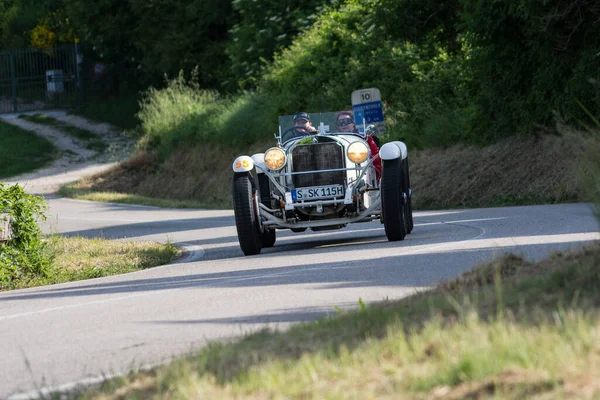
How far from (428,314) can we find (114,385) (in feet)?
6.37

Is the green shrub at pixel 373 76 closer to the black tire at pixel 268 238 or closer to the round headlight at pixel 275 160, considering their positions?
the black tire at pixel 268 238

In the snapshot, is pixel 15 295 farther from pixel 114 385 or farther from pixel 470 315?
pixel 470 315

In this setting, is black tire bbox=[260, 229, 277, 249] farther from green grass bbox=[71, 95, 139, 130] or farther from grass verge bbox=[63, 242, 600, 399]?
green grass bbox=[71, 95, 139, 130]

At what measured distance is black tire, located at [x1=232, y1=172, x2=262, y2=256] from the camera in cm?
1475

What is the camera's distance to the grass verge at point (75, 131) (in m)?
53.5

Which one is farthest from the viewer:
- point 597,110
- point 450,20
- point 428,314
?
point 450,20

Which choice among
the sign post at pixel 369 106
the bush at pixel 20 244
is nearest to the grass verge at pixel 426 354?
the bush at pixel 20 244

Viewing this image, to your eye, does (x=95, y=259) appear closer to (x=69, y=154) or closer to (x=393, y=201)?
(x=393, y=201)

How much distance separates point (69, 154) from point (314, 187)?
3836cm

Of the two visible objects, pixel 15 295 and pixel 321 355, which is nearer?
pixel 321 355

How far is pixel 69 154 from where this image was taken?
5188 cm

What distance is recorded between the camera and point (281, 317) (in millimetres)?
8602

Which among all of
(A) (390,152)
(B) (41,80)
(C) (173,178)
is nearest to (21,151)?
(C) (173,178)

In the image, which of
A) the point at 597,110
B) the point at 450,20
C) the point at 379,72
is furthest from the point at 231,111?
the point at 597,110
